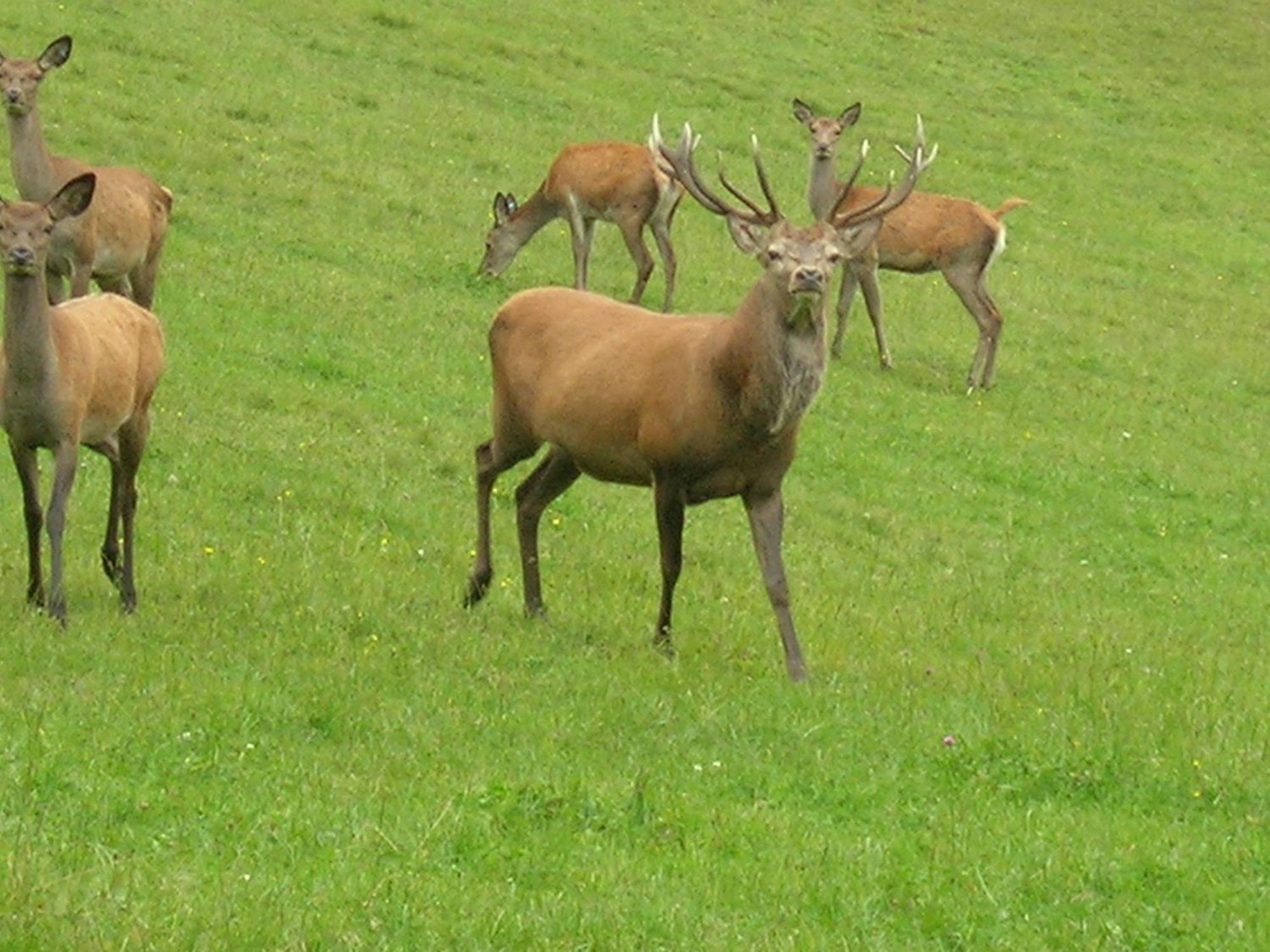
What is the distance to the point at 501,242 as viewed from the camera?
21.2 m

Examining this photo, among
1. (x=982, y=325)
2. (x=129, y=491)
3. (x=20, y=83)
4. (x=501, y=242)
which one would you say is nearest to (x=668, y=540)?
(x=129, y=491)

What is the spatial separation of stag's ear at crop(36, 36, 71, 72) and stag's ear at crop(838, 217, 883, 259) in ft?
29.8

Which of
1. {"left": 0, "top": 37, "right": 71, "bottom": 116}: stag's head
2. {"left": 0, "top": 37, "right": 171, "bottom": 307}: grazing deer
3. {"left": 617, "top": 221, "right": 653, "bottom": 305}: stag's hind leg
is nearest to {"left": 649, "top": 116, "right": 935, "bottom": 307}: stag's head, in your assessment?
{"left": 0, "top": 37, "right": 171, "bottom": 307}: grazing deer

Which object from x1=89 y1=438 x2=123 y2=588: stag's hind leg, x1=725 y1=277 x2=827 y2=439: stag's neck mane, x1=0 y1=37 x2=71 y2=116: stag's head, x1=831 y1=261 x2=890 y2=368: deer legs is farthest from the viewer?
x1=831 y1=261 x2=890 y2=368: deer legs

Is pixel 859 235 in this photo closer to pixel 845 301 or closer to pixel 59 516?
pixel 59 516

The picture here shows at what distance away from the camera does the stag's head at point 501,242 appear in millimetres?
20922

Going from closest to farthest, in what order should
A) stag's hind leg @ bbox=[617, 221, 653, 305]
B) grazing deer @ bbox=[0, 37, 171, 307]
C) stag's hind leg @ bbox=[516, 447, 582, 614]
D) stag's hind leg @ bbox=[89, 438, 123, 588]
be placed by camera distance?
stag's hind leg @ bbox=[89, 438, 123, 588]
stag's hind leg @ bbox=[516, 447, 582, 614]
grazing deer @ bbox=[0, 37, 171, 307]
stag's hind leg @ bbox=[617, 221, 653, 305]

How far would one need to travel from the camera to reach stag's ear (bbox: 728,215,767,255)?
34.7ft

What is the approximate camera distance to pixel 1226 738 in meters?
9.43

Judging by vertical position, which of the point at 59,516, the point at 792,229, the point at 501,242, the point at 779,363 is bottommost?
the point at 501,242

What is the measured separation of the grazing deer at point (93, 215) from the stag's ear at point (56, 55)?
0.46m

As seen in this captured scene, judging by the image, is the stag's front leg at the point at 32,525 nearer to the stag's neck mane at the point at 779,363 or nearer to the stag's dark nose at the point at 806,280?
the stag's neck mane at the point at 779,363

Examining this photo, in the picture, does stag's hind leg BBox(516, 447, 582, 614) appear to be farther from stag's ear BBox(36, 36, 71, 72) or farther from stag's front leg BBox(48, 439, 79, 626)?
stag's ear BBox(36, 36, 71, 72)

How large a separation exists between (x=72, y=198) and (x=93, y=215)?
5.19m
